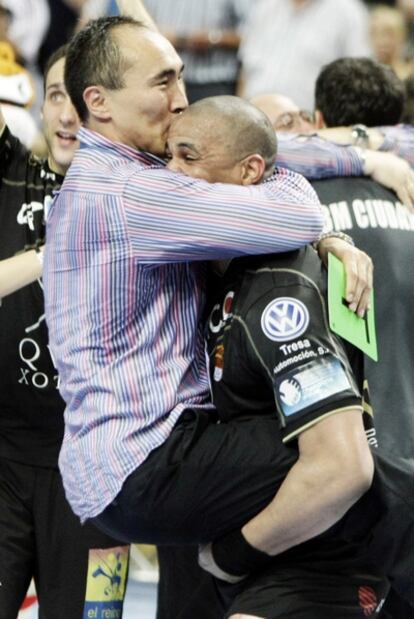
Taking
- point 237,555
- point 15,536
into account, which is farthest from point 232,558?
point 15,536

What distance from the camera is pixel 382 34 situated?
7.57m

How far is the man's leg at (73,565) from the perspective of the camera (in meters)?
3.47

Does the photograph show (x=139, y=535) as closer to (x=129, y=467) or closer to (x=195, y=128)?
(x=129, y=467)

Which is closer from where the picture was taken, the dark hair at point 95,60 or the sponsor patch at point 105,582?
the dark hair at point 95,60

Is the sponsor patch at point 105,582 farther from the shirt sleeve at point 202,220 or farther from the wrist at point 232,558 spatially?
the shirt sleeve at point 202,220

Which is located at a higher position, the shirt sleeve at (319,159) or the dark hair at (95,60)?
the dark hair at (95,60)

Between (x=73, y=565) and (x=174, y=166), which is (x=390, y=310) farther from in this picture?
(x=73, y=565)

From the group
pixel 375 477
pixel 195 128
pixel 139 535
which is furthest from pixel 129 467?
pixel 195 128

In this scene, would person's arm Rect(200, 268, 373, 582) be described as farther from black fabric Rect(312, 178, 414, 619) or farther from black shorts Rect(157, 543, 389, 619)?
black fabric Rect(312, 178, 414, 619)

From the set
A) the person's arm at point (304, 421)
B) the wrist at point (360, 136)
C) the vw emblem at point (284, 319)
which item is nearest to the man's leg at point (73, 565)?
the person's arm at point (304, 421)

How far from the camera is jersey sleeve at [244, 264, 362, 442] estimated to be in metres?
2.45

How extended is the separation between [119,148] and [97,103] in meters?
0.16

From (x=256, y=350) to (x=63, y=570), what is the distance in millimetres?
1268

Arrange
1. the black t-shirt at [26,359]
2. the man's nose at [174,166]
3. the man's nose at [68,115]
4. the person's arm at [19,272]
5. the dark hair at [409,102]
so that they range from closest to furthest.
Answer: the man's nose at [174,166] → the person's arm at [19,272] → the black t-shirt at [26,359] → the man's nose at [68,115] → the dark hair at [409,102]
